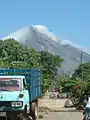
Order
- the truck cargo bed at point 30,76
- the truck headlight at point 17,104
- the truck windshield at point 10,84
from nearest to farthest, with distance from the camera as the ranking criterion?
the truck headlight at point 17,104, the truck windshield at point 10,84, the truck cargo bed at point 30,76

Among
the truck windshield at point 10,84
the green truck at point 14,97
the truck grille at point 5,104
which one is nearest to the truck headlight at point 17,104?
the green truck at point 14,97

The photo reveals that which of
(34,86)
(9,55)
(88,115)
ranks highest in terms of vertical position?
(9,55)

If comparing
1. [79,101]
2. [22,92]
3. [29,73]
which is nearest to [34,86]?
[29,73]

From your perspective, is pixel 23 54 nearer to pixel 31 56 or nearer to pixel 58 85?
pixel 31 56

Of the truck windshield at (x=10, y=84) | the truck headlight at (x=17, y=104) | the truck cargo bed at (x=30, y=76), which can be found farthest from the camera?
the truck cargo bed at (x=30, y=76)

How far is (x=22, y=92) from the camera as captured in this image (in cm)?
1792

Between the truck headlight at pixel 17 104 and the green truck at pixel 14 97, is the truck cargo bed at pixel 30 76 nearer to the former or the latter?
the green truck at pixel 14 97

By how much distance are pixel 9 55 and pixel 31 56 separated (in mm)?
4705

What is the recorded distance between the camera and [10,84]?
18.4m

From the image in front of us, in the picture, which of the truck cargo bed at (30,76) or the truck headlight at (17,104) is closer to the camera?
the truck headlight at (17,104)

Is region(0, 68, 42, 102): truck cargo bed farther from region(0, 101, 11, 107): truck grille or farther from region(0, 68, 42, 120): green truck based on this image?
region(0, 101, 11, 107): truck grille

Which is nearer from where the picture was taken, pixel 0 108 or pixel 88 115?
pixel 88 115

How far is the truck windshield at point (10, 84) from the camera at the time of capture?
18266 mm

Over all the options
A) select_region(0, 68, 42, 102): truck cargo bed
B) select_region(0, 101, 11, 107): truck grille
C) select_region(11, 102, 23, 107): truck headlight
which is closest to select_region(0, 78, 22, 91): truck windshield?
select_region(0, 101, 11, 107): truck grille
